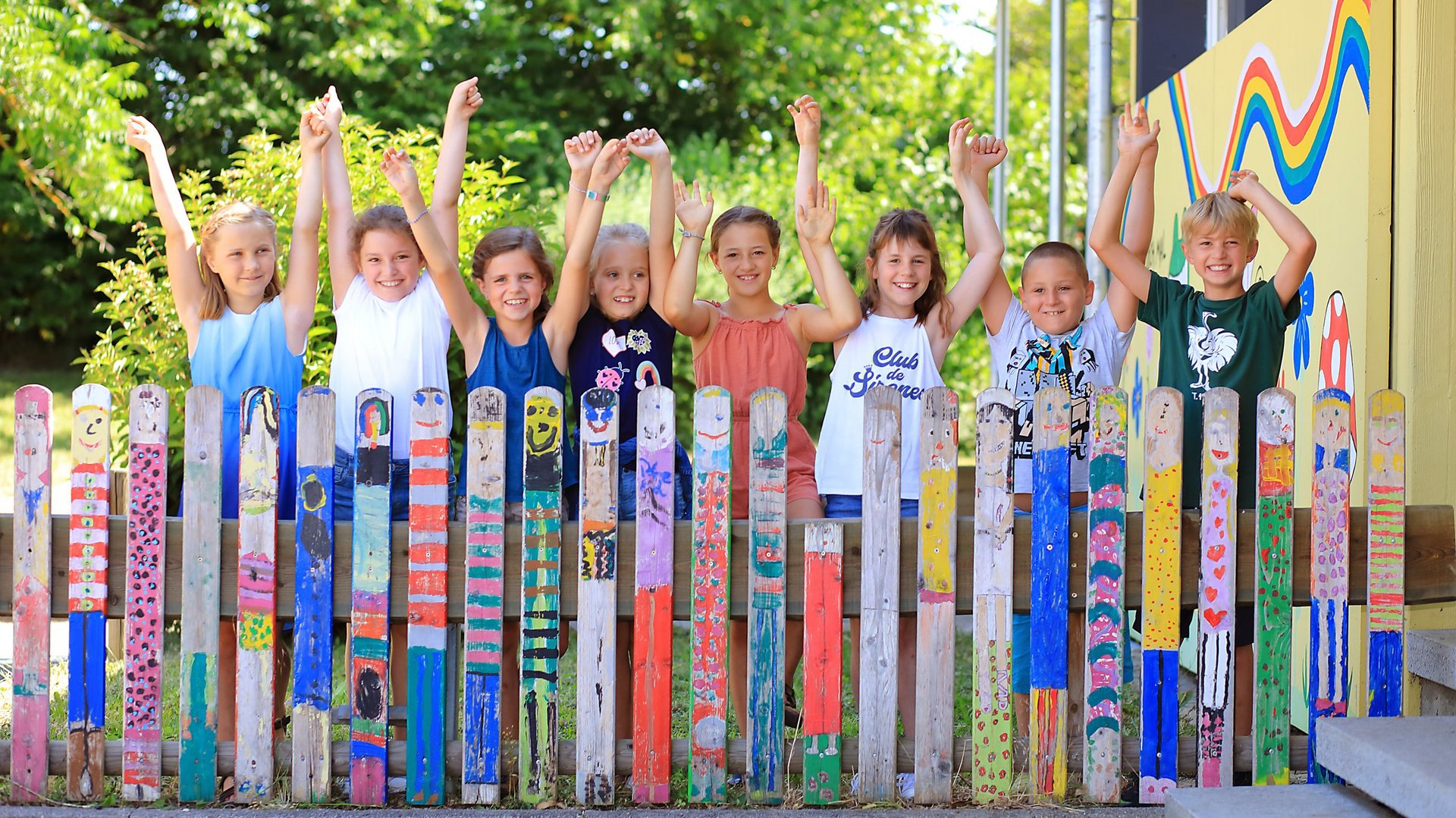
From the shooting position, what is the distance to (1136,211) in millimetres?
4219

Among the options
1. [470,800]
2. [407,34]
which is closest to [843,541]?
[470,800]

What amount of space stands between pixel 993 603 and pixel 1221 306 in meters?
1.14

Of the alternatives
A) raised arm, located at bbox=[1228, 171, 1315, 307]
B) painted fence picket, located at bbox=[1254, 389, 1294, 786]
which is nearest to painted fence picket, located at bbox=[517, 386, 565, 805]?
painted fence picket, located at bbox=[1254, 389, 1294, 786]

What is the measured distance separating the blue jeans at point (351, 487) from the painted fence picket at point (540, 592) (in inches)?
12.3

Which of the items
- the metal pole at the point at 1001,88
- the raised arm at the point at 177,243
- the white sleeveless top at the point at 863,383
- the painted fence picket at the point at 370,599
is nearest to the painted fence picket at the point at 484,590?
the painted fence picket at the point at 370,599

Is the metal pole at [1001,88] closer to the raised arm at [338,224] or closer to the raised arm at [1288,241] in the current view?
the raised arm at [1288,241]

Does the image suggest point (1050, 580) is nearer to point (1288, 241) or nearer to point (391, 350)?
point (1288, 241)

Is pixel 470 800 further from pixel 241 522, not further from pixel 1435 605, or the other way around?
pixel 1435 605

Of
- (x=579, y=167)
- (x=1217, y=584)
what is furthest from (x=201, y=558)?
(x=1217, y=584)

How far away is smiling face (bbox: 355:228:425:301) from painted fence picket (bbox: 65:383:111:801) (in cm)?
89

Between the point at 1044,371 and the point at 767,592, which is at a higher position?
the point at 1044,371

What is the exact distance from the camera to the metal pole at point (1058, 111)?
29.9 feet

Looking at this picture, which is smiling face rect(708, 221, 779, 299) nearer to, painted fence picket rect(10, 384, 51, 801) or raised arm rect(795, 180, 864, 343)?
raised arm rect(795, 180, 864, 343)

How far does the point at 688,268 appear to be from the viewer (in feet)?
12.7
